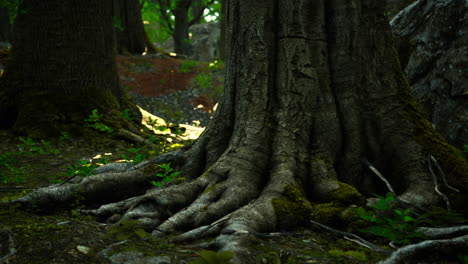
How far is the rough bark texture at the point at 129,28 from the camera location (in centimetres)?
1755

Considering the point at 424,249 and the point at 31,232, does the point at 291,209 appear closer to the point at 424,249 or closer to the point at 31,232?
the point at 424,249

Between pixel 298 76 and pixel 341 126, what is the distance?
0.76 metres

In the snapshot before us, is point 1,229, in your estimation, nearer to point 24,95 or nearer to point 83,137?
point 83,137

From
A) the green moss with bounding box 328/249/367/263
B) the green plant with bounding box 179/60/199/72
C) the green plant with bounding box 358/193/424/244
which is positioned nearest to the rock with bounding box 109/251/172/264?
the green moss with bounding box 328/249/367/263

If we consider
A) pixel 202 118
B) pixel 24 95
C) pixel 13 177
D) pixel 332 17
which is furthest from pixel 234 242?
pixel 202 118

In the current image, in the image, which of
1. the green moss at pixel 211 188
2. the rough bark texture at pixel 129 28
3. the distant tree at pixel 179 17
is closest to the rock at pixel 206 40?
the distant tree at pixel 179 17

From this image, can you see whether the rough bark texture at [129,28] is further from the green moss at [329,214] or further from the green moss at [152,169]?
the green moss at [329,214]

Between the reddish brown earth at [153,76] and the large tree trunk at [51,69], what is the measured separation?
732cm

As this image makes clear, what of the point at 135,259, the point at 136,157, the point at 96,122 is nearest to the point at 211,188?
the point at 135,259

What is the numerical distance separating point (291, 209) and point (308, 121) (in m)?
1.07

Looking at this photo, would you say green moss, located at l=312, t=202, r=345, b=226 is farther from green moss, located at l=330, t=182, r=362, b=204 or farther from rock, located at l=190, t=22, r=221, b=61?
rock, located at l=190, t=22, r=221, b=61

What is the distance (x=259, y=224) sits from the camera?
299 cm

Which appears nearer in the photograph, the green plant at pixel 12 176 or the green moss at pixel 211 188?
the green moss at pixel 211 188

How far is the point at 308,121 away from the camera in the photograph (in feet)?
13.2
